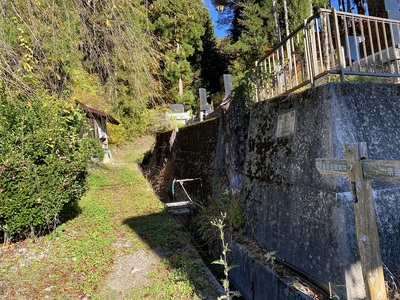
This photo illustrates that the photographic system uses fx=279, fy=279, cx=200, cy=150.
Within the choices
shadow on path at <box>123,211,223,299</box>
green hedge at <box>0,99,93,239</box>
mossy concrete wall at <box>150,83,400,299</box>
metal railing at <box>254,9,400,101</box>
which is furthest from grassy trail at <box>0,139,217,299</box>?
metal railing at <box>254,9,400,101</box>

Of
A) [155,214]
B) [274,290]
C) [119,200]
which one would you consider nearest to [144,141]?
[119,200]

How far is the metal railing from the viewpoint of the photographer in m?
3.37

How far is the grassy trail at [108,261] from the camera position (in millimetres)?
3859

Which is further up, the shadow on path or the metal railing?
the metal railing

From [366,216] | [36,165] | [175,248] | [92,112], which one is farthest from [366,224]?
[92,112]

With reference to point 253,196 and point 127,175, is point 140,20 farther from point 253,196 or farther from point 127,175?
point 127,175

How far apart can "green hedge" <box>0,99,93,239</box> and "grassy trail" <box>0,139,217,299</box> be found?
1.84 ft

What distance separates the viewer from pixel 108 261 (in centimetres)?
477

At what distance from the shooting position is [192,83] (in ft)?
79.9

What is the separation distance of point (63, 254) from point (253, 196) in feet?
11.5

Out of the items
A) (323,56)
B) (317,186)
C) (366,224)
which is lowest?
(366,224)

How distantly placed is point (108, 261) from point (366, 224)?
4.19m

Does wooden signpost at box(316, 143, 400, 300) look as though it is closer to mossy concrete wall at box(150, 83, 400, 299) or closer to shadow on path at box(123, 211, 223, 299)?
mossy concrete wall at box(150, 83, 400, 299)

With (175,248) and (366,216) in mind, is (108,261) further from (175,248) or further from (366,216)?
(366,216)
